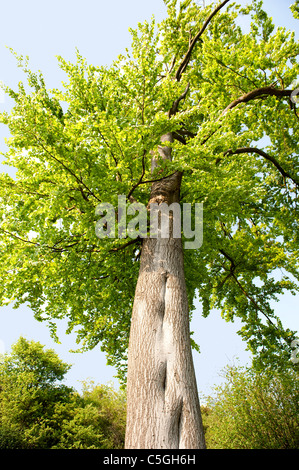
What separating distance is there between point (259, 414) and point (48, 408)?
13.4 metres

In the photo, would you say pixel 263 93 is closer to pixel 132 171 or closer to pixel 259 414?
pixel 132 171

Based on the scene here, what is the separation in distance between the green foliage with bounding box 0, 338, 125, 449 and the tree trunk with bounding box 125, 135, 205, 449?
1593 cm

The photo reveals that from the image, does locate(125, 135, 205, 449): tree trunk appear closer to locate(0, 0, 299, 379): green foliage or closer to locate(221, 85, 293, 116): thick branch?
locate(0, 0, 299, 379): green foliage

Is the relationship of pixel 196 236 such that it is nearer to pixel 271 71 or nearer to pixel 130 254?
pixel 130 254

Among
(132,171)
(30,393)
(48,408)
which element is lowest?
(48,408)

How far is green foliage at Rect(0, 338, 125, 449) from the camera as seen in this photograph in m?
16.2

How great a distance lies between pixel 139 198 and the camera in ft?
19.5

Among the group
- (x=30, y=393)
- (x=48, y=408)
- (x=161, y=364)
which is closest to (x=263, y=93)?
(x=161, y=364)

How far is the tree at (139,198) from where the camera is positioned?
363 centimetres

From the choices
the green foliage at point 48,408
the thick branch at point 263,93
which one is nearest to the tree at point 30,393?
the green foliage at point 48,408

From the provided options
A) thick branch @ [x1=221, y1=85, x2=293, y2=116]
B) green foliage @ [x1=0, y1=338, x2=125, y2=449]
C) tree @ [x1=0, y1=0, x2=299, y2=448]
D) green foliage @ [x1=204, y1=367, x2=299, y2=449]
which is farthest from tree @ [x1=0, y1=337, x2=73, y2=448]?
thick branch @ [x1=221, y1=85, x2=293, y2=116]

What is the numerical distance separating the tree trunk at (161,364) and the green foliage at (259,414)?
385 inches

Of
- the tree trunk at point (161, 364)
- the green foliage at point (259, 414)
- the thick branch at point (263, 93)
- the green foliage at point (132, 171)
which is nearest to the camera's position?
the tree trunk at point (161, 364)

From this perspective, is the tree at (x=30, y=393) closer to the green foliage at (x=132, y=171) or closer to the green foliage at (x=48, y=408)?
the green foliage at (x=48, y=408)
